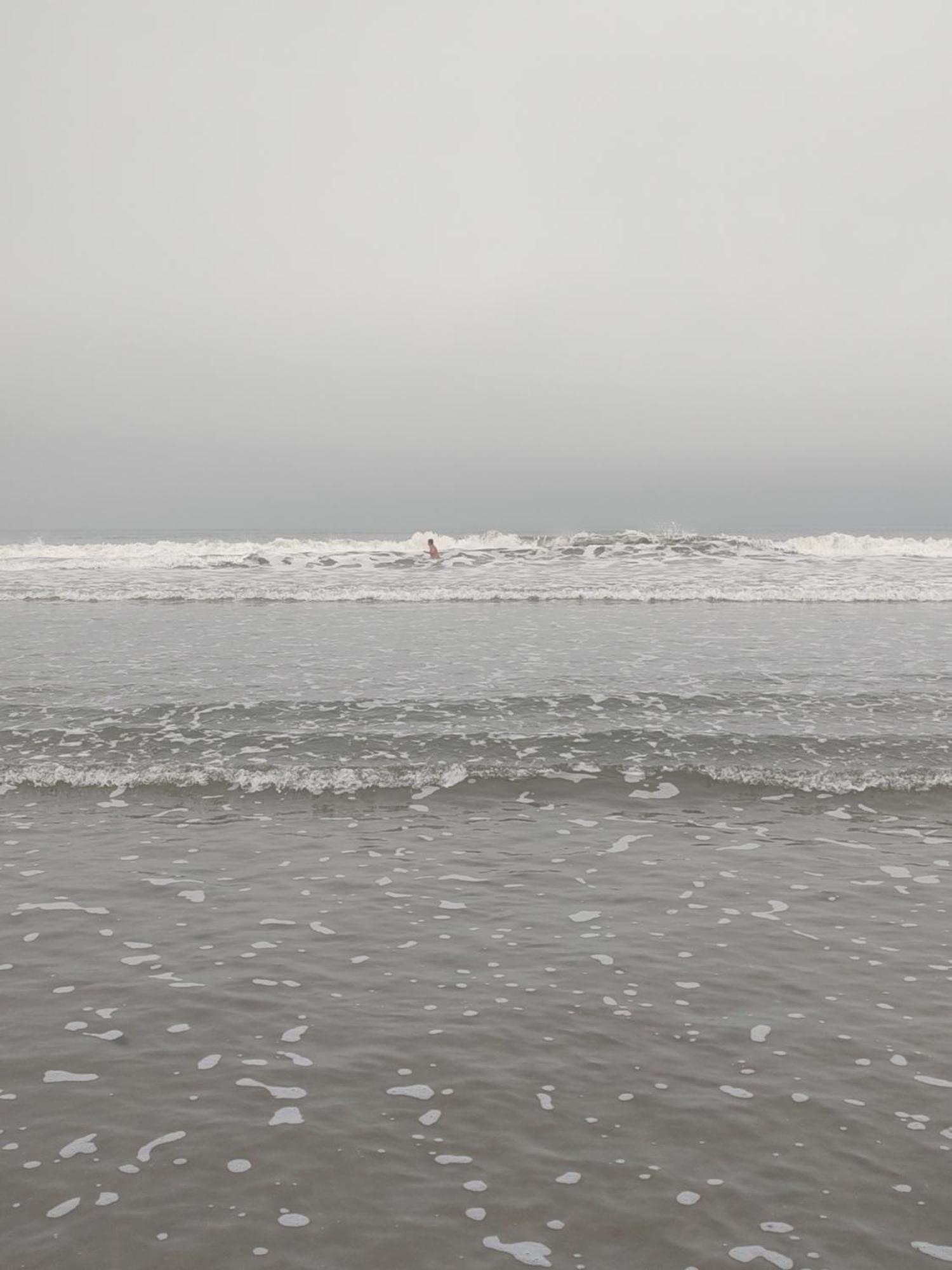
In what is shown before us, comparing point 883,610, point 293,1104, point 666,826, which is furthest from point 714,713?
point 883,610

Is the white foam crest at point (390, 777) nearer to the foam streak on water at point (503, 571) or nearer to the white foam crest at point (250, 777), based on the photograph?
the white foam crest at point (250, 777)

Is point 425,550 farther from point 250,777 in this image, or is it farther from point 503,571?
point 250,777

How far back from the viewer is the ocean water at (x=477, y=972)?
168 inches

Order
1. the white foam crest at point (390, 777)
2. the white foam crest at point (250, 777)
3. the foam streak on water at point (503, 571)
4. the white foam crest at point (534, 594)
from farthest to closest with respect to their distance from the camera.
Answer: the foam streak on water at point (503, 571)
the white foam crest at point (534, 594)
the white foam crest at point (250, 777)
the white foam crest at point (390, 777)

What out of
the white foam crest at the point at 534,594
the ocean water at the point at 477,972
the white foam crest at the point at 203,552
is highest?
the white foam crest at the point at 203,552

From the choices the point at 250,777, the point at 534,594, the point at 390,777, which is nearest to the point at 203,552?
the point at 534,594

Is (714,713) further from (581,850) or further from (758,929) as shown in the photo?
(758,929)

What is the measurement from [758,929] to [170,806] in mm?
6908

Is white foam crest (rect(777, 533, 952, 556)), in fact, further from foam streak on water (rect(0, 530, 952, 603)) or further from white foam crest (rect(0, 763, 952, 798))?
white foam crest (rect(0, 763, 952, 798))

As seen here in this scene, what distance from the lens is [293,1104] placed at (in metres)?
5.10

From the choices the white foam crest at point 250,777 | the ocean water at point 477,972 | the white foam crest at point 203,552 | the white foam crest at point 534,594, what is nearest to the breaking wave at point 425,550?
the white foam crest at point 203,552

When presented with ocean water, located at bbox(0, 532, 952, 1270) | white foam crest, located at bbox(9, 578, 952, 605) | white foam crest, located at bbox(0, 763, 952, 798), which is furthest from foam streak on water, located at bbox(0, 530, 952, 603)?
white foam crest, located at bbox(0, 763, 952, 798)

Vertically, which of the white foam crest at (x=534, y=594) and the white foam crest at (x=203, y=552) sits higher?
the white foam crest at (x=203, y=552)

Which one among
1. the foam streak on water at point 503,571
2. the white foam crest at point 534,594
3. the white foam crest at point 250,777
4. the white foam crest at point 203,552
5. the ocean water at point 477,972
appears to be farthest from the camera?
the white foam crest at point 203,552
